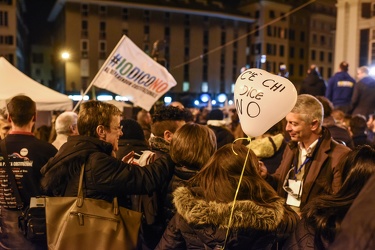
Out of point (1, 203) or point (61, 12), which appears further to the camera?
point (61, 12)

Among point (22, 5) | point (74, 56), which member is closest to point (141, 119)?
point (74, 56)

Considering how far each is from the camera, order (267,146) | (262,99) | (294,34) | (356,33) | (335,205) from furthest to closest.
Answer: (294,34)
(356,33)
(267,146)
(262,99)
(335,205)

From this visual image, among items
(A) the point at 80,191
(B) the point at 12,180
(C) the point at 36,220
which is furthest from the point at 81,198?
(B) the point at 12,180

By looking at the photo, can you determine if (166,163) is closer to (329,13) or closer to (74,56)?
(74,56)

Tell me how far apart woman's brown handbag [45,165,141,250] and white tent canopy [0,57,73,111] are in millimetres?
5443

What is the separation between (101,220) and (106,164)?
395mm

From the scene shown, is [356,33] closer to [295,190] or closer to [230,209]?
[295,190]

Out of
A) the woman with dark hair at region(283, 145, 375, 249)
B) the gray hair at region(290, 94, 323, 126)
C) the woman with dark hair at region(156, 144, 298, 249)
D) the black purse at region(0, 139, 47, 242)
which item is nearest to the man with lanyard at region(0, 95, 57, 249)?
the black purse at region(0, 139, 47, 242)

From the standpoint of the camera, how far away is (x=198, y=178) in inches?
111

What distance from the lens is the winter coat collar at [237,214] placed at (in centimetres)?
254

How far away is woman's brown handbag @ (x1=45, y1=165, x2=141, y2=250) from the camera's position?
3043mm

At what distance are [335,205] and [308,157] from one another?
1.25 m

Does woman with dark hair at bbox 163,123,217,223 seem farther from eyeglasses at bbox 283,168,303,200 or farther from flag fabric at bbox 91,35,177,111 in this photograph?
flag fabric at bbox 91,35,177,111

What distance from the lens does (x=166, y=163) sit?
3.23 m
